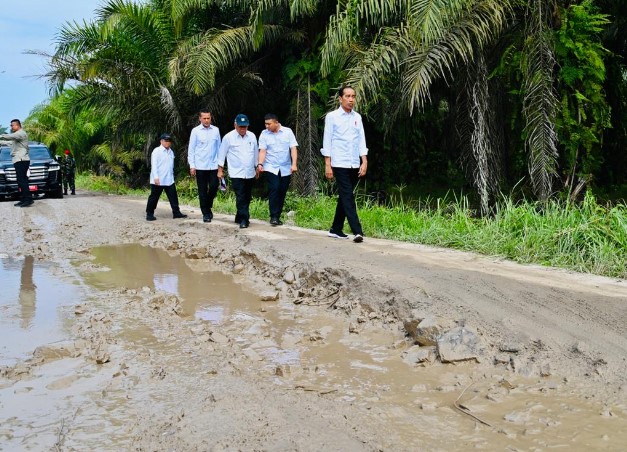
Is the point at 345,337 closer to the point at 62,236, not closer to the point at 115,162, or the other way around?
the point at 62,236

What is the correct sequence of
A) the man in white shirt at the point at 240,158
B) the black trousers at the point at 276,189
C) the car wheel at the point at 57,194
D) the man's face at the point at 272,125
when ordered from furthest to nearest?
the car wheel at the point at 57,194 → the man in white shirt at the point at 240,158 → the black trousers at the point at 276,189 → the man's face at the point at 272,125

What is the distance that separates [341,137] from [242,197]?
2.57 metres

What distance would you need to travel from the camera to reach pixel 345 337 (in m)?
4.71

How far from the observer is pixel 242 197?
10.0 m

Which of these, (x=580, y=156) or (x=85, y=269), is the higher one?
(x=580, y=156)

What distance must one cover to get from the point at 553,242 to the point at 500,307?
2272mm

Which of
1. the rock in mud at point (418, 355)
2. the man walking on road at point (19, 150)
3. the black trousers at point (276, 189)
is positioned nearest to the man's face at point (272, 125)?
the black trousers at point (276, 189)

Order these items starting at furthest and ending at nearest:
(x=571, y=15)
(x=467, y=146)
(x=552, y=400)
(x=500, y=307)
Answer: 1. (x=467, y=146)
2. (x=571, y=15)
3. (x=500, y=307)
4. (x=552, y=400)

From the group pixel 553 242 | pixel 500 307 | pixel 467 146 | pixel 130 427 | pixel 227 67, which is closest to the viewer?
pixel 130 427

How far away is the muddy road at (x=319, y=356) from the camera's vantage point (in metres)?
3.07

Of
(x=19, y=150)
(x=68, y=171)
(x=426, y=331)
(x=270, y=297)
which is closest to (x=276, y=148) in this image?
(x=270, y=297)

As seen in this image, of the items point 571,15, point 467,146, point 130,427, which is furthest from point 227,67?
point 130,427

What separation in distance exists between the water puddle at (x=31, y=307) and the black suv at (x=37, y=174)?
1152 cm

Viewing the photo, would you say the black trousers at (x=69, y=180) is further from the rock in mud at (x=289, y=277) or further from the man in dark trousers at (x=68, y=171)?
the rock in mud at (x=289, y=277)
